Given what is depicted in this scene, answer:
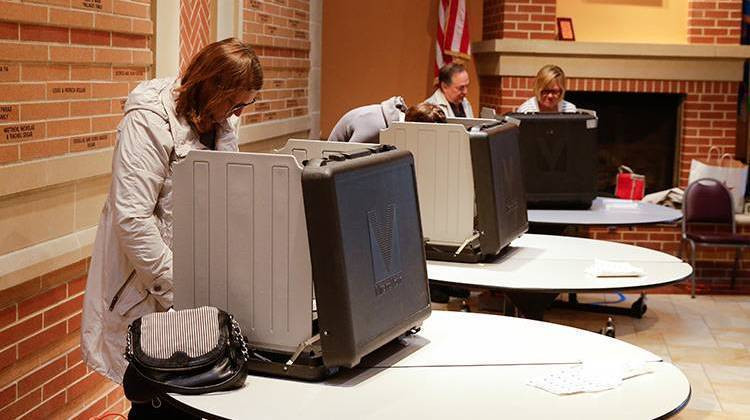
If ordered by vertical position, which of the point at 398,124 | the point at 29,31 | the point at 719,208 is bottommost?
the point at 719,208

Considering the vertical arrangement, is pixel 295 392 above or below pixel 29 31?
below

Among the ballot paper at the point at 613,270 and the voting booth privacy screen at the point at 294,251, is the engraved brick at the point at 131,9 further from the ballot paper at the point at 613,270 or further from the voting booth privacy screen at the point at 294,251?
the ballot paper at the point at 613,270

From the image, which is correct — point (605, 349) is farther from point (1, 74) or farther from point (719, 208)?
point (719, 208)

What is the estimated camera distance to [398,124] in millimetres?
4480

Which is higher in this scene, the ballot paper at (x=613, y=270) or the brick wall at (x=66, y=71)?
the brick wall at (x=66, y=71)

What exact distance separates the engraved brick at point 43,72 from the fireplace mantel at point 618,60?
536cm

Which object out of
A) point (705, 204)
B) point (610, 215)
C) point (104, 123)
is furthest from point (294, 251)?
point (705, 204)

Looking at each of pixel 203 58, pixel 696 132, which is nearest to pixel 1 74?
pixel 203 58

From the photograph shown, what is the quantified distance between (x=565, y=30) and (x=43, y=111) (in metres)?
6.08

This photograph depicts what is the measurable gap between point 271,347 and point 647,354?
1.10 metres

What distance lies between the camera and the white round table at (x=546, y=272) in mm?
4102

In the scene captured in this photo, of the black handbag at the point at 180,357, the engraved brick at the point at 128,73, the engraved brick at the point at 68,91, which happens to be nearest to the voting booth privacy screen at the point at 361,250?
the black handbag at the point at 180,357

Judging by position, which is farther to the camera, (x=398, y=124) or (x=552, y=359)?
(x=398, y=124)

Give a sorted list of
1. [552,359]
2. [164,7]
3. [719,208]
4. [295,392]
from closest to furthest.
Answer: [295,392], [552,359], [164,7], [719,208]
